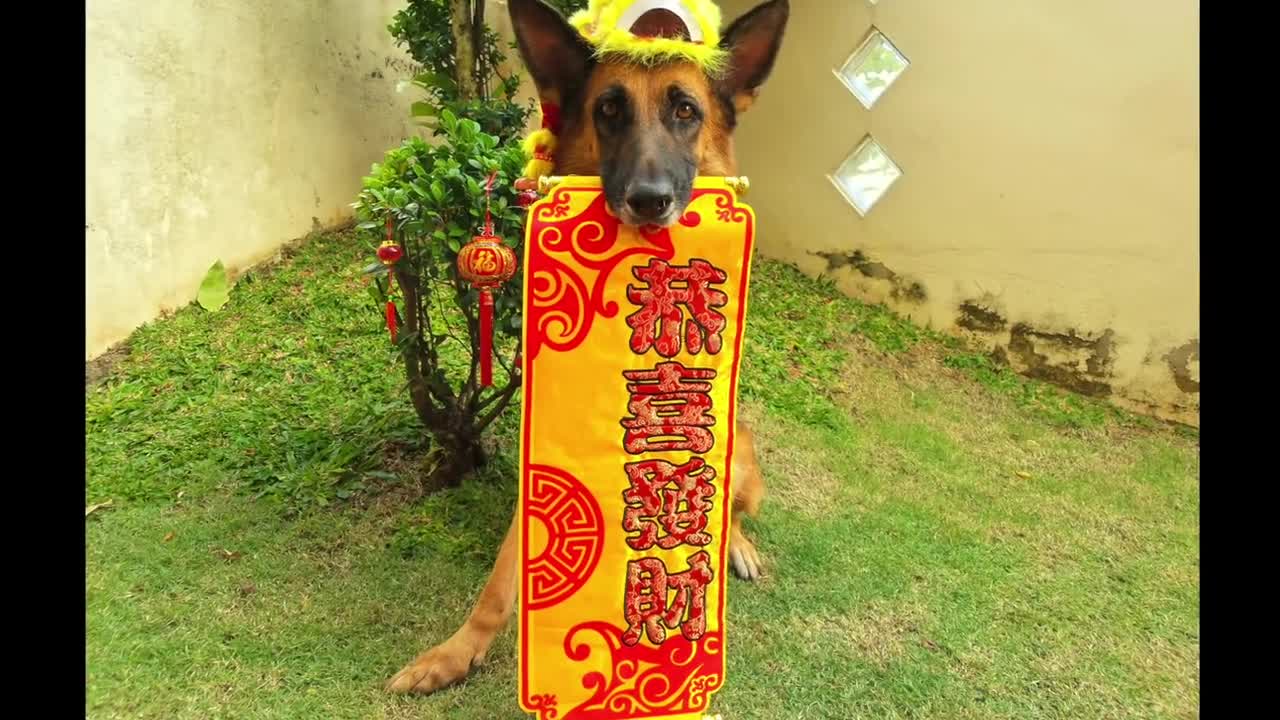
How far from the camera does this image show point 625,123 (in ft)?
5.87

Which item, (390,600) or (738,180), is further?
(390,600)

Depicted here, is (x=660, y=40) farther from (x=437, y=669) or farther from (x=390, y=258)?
(x=437, y=669)

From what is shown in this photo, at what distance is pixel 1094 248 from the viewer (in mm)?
4246

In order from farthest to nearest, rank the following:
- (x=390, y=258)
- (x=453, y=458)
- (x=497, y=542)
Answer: (x=453, y=458)
(x=497, y=542)
(x=390, y=258)

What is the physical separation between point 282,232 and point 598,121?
3.00 metres

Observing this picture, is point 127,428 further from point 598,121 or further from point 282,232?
point 598,121

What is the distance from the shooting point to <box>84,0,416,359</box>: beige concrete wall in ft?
10.4

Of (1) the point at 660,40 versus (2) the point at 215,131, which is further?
(2) the point at 215,131

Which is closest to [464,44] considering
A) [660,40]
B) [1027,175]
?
[660,40]

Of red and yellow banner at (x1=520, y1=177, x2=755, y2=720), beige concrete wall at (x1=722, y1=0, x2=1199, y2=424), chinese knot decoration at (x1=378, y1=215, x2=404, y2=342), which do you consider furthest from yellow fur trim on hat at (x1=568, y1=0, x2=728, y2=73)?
beige concrete wall at (x1=722, y1=0, x2=1199, y2=424)

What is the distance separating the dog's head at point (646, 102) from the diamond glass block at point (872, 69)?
3103 mm

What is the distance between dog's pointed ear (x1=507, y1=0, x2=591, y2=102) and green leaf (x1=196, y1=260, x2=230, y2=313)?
2.59 m

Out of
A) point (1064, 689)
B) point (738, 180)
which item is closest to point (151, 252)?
point (738, 180)

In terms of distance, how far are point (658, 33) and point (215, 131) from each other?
2881mm
